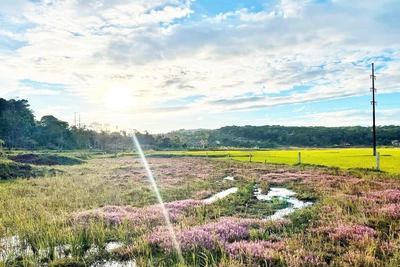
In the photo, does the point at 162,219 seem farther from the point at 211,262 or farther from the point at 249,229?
the point at 211,262

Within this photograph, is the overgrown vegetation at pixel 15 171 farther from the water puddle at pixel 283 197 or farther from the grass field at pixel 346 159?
the grass field at pixel 346 159

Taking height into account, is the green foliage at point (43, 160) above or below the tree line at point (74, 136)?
below

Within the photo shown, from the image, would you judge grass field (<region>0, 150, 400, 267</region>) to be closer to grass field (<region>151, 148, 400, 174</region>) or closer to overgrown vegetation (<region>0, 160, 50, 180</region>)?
overgrown vegetation (<region>0, 160, 50, 180</region>)

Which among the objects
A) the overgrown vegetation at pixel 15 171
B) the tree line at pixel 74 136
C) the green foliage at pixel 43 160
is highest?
the tree line at pixel 74 136

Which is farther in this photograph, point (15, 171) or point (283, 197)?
point (15, 171)

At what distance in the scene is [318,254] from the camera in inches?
282

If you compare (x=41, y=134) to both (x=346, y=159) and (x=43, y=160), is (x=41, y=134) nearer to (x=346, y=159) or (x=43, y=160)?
(x=43, y=160)

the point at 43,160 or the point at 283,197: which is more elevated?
the point at 283,197

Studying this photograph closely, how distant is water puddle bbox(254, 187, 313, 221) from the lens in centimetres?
1264

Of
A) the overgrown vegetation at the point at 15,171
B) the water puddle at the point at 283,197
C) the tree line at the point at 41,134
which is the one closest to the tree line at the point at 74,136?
the tree line at the point at 41,134

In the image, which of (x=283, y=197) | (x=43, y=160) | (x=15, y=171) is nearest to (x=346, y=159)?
(x=283, y=197)

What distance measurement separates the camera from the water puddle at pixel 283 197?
12.6 meters

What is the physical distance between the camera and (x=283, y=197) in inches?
687

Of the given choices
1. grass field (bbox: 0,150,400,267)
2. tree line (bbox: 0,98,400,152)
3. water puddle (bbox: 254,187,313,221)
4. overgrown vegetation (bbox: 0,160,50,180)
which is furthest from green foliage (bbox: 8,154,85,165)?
tree line (bbox: 0,98,400,152)
